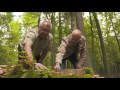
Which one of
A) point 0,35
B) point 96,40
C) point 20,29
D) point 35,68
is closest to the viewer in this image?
point 35,68

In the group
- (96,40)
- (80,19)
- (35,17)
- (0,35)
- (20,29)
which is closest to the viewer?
(80,19)

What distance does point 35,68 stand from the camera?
3.18 m
